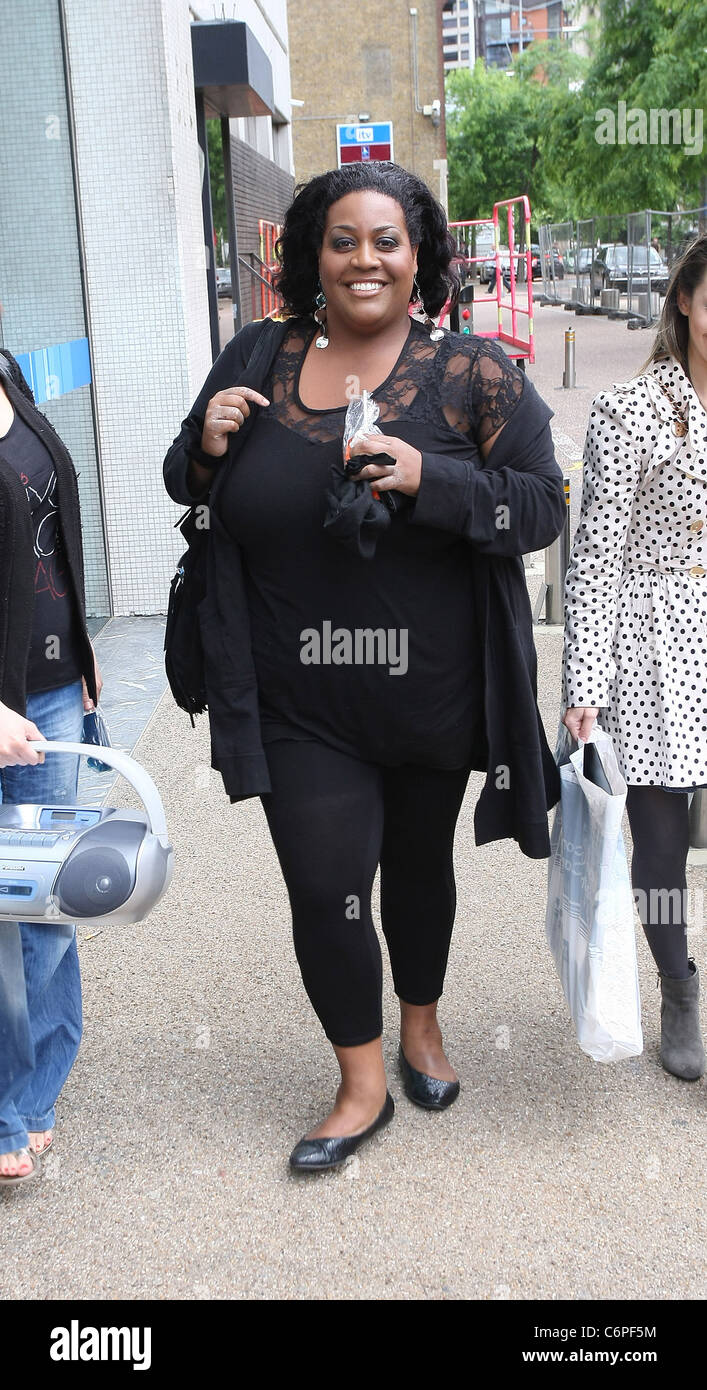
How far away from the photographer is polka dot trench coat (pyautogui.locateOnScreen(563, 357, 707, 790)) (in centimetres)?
302

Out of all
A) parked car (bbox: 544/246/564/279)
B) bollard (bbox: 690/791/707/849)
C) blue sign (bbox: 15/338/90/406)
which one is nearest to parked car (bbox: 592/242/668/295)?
parked car (bbox: 544/246/564/279)

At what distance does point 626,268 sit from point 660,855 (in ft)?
96.8

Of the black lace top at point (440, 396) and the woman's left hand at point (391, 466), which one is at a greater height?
the black lace top at point (440, 396)

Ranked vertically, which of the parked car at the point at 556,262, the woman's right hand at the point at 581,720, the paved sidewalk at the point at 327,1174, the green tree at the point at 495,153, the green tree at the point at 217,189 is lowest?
the paved sidewalk at the point at 327,1174

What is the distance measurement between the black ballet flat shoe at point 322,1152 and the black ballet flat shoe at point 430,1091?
23 centimetres

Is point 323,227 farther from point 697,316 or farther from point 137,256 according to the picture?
point 137,256

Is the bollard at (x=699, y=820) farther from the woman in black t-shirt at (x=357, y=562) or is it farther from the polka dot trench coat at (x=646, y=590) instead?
the woman in black t-shirt at (x=357, y=562)

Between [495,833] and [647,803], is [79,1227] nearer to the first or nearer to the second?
[495,833]

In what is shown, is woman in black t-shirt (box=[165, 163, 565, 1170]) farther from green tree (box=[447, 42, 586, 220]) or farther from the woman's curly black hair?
green tree (box=[447, 42, 586, 220])

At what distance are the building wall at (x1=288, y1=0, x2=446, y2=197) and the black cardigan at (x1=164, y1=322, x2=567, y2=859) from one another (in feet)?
149

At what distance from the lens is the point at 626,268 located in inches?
1203

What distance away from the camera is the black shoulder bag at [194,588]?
9.29ft
